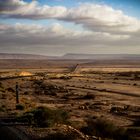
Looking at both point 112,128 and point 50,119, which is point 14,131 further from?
point 112,128

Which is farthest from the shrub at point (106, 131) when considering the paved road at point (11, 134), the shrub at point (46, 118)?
the paved road at point (11, 134)

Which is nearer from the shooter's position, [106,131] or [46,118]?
[106,131]

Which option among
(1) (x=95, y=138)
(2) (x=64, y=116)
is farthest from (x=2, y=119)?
(1) (x=95, y=138)

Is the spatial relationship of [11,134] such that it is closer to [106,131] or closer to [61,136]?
[61,136]

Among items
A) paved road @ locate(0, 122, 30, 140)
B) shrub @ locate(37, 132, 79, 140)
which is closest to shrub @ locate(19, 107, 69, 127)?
paved road @ locate(0, 122, 30, 140)

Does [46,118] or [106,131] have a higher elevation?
[46,118]

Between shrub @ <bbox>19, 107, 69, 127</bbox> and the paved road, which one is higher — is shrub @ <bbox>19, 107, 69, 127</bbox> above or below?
above

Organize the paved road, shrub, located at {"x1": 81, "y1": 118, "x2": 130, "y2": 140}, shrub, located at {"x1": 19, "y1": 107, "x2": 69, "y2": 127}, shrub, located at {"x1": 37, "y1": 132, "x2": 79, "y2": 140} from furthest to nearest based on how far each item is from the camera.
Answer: shrub, located at {"x1": 19, "y1": 107, "x2": 69, "y2": 127}, shrub, located at {"x1": 81, "y1": 118, "x2": 130, "y2": 140}, the paved road, shrub, located at {"x1": 37, "y1": 132, "x2": 79, "y2": 140}

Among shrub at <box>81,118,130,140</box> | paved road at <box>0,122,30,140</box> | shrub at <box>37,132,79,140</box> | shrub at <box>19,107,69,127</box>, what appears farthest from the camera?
shrub at <box>19,107,69,127</box>

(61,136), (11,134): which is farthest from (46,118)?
(61,136)

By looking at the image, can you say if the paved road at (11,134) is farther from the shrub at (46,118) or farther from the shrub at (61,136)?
the shrub at (46,118)

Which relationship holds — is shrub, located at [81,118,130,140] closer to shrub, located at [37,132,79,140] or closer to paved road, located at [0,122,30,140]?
shrub, located at [37,132,79,140]

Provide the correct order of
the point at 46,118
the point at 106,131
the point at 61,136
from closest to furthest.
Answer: the point at 61,136 → the point at 106,131 → the point at 46,118
